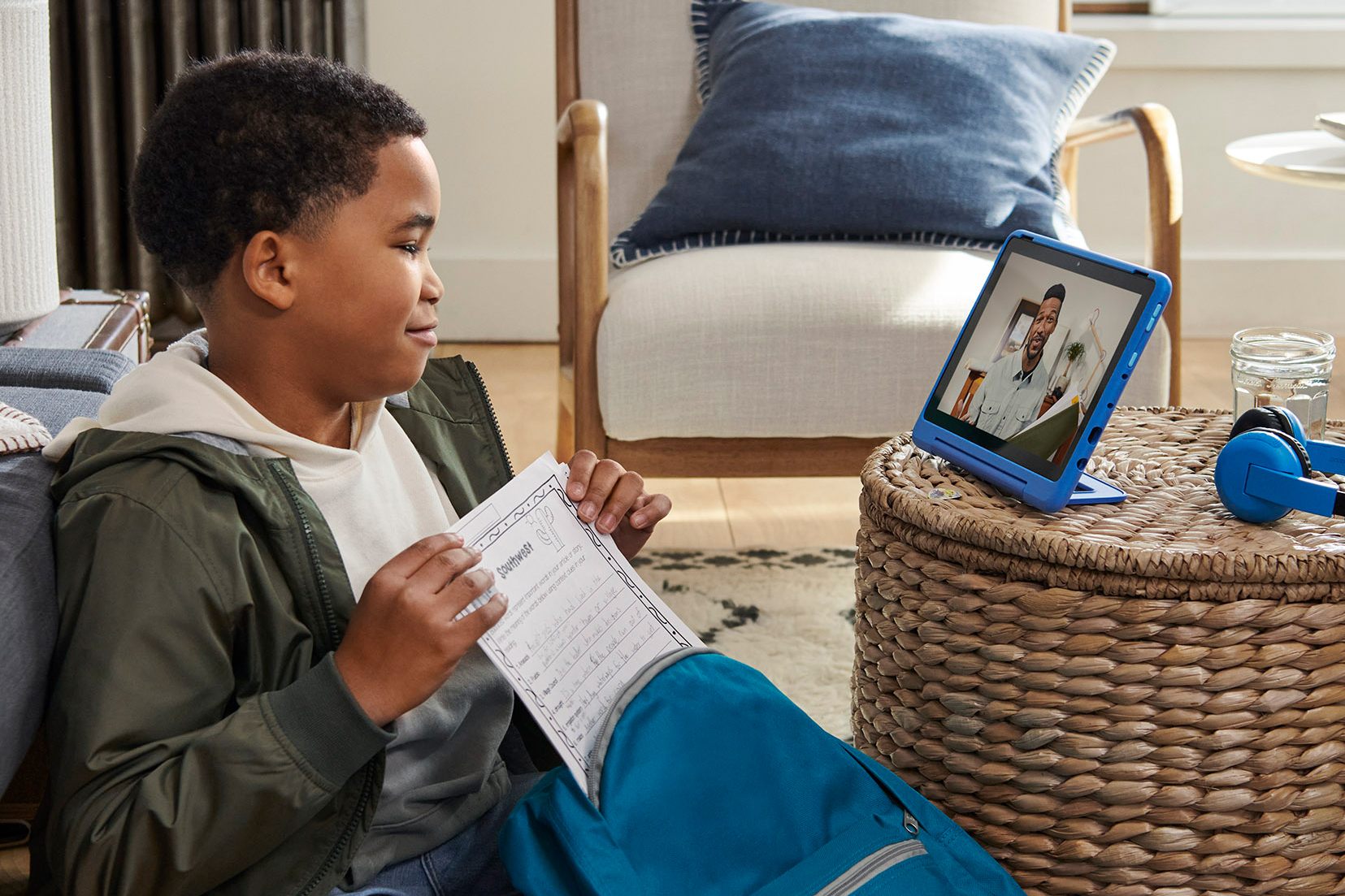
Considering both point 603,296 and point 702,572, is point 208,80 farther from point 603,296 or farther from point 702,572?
point 702,572

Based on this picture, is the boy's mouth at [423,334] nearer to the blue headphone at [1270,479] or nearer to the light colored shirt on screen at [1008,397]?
the light colored shirt on screen at [1008,397]

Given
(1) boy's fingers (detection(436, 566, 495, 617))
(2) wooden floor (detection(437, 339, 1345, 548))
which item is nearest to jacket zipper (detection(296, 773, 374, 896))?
(1) boy's fingers (detection(436, 566, 495, 617))

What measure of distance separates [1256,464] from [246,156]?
2.09ft

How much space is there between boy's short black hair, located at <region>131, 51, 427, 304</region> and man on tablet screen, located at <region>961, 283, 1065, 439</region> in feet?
1.47

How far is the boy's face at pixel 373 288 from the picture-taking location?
0.74 m

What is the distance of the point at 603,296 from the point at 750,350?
22cm

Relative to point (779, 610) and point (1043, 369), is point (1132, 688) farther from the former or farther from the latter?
point (779, 610)

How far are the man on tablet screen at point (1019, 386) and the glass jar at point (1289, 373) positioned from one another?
0.21 m

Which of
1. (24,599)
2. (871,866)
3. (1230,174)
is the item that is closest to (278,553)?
(24,599)

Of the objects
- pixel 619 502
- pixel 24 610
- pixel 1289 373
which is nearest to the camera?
pixel 24 610

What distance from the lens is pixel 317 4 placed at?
277 cm

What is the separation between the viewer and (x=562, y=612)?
2.49 ft

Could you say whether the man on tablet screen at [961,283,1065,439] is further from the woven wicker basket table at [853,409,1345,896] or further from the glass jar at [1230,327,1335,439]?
the glass jar at [1230,327,1335,439]

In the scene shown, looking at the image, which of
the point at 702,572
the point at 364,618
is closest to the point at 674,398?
the point at 702,572
